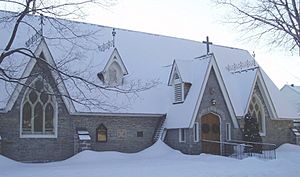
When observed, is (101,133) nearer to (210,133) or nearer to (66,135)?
(66,135)

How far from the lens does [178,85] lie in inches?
1043

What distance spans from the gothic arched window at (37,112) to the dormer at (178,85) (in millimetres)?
7767

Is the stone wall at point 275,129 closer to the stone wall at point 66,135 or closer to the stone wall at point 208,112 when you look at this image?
the stone wall at point 208,112

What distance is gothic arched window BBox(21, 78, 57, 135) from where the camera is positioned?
872 inches

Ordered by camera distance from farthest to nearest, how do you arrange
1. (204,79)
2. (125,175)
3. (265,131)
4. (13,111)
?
(265,131), (204,79), (13,111), (125,175)

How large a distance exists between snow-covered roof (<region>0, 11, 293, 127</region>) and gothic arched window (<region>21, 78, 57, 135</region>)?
1088mm

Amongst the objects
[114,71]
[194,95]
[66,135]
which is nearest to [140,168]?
[66,135]

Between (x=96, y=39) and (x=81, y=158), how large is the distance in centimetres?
952

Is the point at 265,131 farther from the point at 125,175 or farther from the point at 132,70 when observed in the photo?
the point at 125,175

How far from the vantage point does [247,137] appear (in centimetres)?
2625

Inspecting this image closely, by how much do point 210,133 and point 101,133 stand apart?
22.2ft

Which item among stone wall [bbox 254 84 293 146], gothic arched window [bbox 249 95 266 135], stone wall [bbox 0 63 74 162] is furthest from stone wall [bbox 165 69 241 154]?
stone wall [bbox 0 63 74 162]

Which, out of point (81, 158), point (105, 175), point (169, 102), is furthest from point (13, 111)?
point (169, 102)

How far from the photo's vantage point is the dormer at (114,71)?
2523 centimetres
